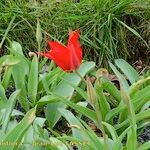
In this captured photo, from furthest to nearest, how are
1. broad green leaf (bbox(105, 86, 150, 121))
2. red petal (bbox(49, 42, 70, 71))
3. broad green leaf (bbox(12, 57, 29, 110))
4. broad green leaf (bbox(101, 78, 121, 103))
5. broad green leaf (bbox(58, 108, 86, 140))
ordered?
broad green leaf (bbox(12, 57, 29, 110)) → broad green leaf (bbox(101, 78, 121, 103)) → broad green leaf (bbox(105, 86, 150, 121)) → broad green leaf (bbox(58, 108, 86, 140)) → red petal (bbox(49, 42, 70, 71))

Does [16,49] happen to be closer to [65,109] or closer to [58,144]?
[65,109]

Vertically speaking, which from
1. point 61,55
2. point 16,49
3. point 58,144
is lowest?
point 58,144

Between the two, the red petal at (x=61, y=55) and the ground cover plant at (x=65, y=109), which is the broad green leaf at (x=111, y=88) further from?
the red petal at (x=61, y=55)

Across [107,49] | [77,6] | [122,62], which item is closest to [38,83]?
[122,62]

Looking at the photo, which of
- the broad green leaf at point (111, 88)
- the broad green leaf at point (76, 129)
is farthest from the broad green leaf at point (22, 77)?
the broad green leaf at point (111, 88)

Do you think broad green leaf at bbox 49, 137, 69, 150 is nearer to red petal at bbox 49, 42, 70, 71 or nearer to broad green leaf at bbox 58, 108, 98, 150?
broad green leaf at bbox 58, 108, 98, 150

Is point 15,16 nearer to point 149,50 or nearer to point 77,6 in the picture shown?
point 77,6

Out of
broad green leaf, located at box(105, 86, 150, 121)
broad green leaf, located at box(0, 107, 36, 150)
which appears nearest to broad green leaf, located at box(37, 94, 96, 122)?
broad green leaf, located at box(105, 86, 150, 121)

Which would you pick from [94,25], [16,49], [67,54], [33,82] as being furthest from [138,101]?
[94,25]
